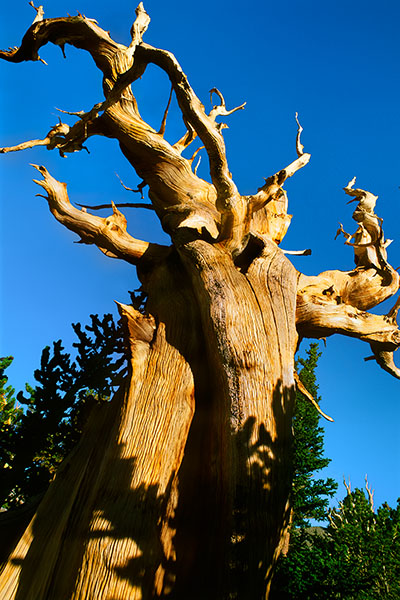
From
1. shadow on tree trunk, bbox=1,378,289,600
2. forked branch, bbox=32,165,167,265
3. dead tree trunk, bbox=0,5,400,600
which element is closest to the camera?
shadow on tree trunk, bbox=1,378,289,600

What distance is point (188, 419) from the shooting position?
4344mm

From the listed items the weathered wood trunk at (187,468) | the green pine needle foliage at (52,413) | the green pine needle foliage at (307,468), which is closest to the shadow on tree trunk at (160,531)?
the weathered wood trunk at (187,468)

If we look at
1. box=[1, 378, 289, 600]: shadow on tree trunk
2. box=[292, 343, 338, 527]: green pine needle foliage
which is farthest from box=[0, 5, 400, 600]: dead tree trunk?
box=[292, 343, 338, 527]: green pine needle foliage

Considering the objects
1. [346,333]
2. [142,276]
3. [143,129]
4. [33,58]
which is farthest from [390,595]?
[33,58]

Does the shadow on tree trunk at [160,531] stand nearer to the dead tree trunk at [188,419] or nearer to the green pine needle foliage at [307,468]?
the dead tree trunk at [188,419]

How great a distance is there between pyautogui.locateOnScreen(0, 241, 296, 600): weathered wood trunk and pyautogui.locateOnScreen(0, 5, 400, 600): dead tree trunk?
0.01m

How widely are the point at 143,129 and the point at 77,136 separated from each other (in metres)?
1.30

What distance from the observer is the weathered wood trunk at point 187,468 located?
11.1ft

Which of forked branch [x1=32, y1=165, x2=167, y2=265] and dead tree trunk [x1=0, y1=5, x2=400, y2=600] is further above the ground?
forked branch [x1=32, y1=165, x2=167, y2=265]

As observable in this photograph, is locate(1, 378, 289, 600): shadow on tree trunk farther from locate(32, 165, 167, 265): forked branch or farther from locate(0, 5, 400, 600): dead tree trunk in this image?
locate(32, 165, 167, 265): forked branch

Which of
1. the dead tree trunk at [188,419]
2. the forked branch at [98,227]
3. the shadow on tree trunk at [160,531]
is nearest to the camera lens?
the shadow on tree trunk at [160,531]

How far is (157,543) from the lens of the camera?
3537 millimetres

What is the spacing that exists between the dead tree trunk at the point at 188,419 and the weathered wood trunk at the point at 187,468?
0.04ft

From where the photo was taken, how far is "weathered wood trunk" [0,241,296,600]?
337cm
